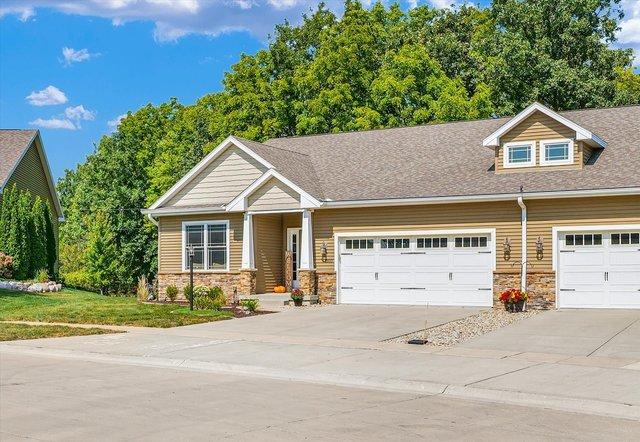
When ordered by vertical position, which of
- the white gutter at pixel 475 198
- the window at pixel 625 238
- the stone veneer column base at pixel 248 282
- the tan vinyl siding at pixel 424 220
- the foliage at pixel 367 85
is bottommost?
the stone veneer column base at pixel 248 282

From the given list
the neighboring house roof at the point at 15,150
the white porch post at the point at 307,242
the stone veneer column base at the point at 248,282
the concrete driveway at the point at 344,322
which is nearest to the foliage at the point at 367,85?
the neighboring house roof at the point at 15,150

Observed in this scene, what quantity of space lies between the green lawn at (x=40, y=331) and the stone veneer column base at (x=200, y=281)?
9140 millimetres

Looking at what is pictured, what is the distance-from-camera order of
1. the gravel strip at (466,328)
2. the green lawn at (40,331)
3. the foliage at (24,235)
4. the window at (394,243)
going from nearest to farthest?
the gravel strip at (466,328) → the green lawn at (40,331) → the window at (394,243) → the foliage at (24,235)

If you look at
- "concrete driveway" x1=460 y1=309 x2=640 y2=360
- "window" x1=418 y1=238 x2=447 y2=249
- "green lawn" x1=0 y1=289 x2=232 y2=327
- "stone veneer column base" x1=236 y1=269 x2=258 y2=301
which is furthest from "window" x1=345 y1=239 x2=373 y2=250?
"concrete driveway" x1=460 y1=309 x2=640 y2=360

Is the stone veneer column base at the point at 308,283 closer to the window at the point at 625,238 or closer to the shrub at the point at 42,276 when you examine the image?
the window at the point at 625,238

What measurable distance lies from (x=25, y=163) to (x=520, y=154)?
87.1 ft

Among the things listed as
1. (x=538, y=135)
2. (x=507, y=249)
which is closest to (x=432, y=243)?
(x=507, y=249)

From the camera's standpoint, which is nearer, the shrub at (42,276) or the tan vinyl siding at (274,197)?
the tan vinyl siding at (274,197)

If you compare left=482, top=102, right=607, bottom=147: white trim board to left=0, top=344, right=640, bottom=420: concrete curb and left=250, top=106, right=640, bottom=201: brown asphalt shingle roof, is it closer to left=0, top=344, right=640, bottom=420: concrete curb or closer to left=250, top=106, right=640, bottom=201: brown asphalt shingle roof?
left=250, top=106, right=640, bottom=201: brown asphalt shingle roof

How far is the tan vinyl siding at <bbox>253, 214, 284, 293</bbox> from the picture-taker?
2992cm

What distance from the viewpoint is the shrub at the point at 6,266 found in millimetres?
33656

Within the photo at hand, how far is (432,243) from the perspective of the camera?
26.4m

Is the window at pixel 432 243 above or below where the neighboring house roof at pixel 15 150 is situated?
below

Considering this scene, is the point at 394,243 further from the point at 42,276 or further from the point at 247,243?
the point at 42,276
